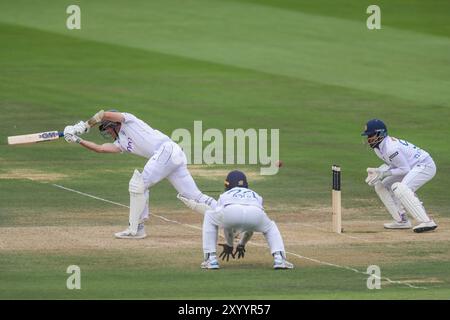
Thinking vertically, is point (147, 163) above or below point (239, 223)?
above

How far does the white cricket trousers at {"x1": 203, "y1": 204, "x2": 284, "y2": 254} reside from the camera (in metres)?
15.7

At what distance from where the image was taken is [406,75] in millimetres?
32438

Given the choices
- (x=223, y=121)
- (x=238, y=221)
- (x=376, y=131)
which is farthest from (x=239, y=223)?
(x=223, y=121)

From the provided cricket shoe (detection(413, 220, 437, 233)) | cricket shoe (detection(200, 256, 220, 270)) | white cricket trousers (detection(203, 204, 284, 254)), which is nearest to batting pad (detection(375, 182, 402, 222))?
cricket shoe (detection(413, 220, 437, 233))

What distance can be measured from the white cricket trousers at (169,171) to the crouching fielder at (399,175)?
8.37ft

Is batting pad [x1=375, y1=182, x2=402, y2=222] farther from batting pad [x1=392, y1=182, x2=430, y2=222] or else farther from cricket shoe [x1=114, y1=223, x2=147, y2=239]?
cricket shoe [x1=114, y1=223, x2=147, y2=239]

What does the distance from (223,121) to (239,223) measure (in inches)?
481

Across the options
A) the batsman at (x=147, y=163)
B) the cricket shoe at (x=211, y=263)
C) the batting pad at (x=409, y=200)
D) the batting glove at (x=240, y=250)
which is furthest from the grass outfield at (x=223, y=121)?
the batsman at (x=147, y=163)

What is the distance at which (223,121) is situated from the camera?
27.9m

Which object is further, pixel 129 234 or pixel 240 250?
pixel 129 234

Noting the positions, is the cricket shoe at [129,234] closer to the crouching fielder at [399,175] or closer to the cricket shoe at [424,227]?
the crouching fielder at [399,175]

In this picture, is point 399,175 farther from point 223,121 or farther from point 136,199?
point 223,121

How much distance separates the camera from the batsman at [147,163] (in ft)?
59.1

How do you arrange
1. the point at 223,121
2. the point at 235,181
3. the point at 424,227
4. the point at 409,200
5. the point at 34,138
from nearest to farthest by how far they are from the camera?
the point at 235,181, the point at 409,200, the point at 424,227, the point at 34,138, the point at 223,121
